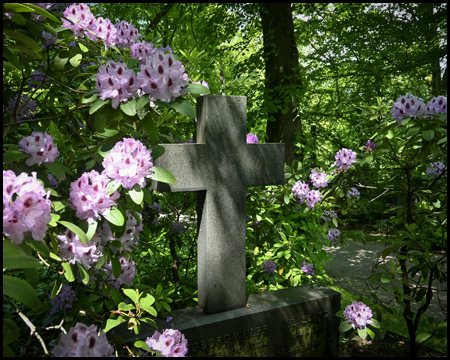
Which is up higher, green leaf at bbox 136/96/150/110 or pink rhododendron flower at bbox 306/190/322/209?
green leaf at bbox 136/96/150/110

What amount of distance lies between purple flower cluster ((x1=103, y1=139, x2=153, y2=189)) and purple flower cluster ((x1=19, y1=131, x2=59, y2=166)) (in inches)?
9.1

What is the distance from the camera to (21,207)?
104 centimetres

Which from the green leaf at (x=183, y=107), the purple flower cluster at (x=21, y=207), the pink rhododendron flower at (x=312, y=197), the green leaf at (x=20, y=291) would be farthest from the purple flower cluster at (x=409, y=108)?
the green leaf at (x=20, y=291)

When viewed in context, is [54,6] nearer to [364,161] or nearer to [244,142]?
[244,142]

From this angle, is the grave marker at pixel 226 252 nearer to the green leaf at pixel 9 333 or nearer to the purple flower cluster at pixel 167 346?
the purple flower cluster at pixel 167 346

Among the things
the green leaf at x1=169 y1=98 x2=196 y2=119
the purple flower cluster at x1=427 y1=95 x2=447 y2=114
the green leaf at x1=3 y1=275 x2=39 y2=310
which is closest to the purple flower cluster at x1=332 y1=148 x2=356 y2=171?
the purple flower cluster at x1=427 y1=95 x2=447 y2=114

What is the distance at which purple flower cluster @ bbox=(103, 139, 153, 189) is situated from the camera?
4.76 ft

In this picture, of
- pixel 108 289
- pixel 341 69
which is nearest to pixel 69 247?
pixel 108 289

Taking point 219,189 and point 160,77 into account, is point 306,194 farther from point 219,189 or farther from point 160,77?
point 160,77

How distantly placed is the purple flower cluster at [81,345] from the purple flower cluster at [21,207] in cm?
39

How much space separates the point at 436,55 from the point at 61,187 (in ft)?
15.7

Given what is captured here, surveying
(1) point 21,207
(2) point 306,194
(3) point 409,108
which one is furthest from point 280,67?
(1) point 21,207

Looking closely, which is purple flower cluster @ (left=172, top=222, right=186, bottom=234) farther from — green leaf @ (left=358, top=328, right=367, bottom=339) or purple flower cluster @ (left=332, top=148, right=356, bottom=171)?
green leaf @ (left=358, top=328, right=367, bottom=339)

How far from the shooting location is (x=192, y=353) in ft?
6.77
